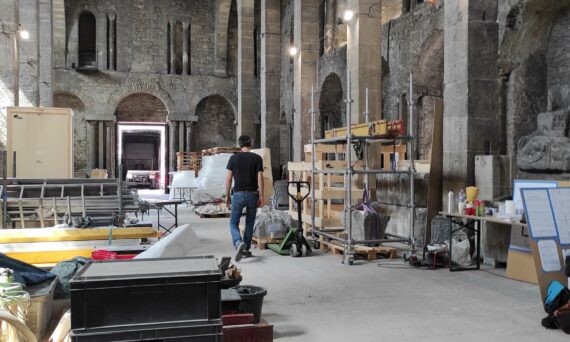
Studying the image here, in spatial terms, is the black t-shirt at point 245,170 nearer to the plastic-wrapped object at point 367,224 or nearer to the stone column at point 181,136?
the plastic-wrapped object at point 367,224

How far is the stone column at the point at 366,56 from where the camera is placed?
12297 millimetres

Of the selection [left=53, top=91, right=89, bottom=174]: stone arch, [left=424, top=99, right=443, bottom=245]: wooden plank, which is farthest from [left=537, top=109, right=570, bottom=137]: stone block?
[left=53, top=91, right=89, bottom=174]: stone arch

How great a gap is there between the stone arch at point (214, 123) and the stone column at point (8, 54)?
15952 millimetres

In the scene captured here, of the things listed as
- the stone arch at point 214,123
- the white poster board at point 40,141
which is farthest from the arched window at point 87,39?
the white poster board at point 40,141

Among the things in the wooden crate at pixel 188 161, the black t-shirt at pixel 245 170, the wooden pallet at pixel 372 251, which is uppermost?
the wooden crate at pixel 188 161

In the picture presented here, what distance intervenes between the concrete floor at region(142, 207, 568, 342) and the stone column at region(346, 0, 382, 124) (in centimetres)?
536

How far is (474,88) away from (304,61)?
30.2ft

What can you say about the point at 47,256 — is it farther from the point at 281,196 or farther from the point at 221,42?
the point at 221,42

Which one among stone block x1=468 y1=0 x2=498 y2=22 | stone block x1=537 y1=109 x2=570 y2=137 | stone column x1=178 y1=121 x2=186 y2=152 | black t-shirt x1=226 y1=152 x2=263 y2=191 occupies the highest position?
stone block x1=468 y1=0 x2=498 y2=22

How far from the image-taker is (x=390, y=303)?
5348 millimetres

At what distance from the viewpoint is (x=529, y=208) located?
17.6 feet

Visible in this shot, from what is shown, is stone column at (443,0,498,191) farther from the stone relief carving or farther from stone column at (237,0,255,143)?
stone column at (237,0,255,143)

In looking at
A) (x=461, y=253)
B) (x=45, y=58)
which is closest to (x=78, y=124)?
(x=45, y=58)

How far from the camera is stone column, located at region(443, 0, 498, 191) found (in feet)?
25.6
